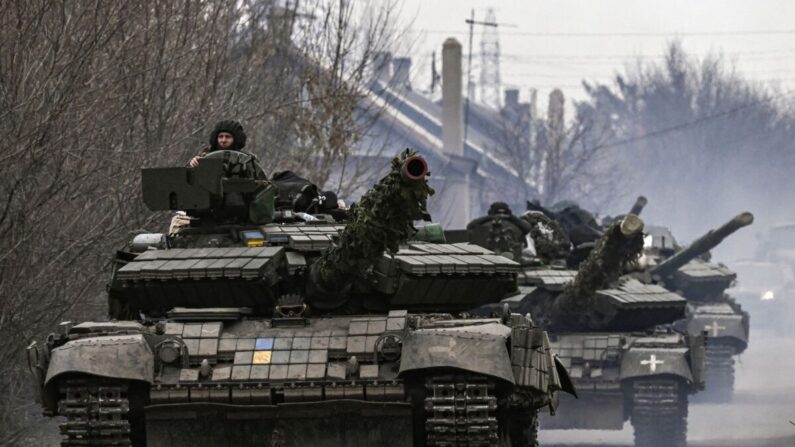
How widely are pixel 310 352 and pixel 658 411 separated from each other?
10.5 meters

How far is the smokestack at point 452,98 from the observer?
246ft

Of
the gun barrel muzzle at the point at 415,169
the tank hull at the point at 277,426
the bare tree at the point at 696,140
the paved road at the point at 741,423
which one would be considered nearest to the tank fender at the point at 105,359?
the tank hull at the point at 277,426

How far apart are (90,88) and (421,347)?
813 cm

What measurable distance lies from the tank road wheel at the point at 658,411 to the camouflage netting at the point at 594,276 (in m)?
1.15

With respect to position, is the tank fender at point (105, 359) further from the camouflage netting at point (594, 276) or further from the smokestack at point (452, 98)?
the smokestack at point (452, 98)

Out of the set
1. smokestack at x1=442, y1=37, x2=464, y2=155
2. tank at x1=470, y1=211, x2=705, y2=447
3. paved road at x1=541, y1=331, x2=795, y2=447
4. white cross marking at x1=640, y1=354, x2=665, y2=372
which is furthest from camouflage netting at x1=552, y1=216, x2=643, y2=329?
smokestack at x1=442, y1=37, x2=464, y2=155

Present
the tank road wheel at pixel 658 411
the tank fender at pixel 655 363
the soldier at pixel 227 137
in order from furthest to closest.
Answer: the tank road wheel at pixel 658 411 → the tank fender at pixel 655 363 → the soldier at pixel 227 137

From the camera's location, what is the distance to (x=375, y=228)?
15094 mm

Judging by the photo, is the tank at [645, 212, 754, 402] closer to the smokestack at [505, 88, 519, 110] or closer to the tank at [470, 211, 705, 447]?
the tank at [470, 211, 705, 447]

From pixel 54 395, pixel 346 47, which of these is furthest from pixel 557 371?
pixel 346 47

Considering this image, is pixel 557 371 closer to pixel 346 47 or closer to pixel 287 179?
pixel 287 179

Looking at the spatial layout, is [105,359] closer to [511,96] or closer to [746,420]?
[746,420]

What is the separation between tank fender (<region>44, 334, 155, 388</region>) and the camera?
14734 mm

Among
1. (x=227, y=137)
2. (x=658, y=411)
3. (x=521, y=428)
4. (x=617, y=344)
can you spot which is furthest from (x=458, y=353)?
(x=617, y=344)
